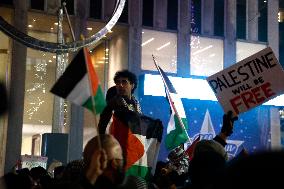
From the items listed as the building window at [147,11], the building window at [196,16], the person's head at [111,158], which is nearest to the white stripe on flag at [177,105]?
the person's head at [111,158]

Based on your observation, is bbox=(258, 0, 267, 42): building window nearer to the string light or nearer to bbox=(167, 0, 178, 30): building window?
bbox=(167, 0, 178, 30): building window

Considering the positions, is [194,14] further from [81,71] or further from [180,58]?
[81,71]

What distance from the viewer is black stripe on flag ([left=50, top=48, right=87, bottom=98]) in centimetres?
338

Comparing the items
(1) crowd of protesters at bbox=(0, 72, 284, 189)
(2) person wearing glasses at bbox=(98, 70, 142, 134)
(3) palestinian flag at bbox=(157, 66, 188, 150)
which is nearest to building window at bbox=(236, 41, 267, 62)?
(3) palestinian flag at bbox=(157, 66, 188, 150)

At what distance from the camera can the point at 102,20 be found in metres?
19.1

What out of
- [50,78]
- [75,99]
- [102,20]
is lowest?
[75,99]

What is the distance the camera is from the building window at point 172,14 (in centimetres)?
2064

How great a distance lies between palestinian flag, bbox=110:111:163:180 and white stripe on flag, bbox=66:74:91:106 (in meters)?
1.83

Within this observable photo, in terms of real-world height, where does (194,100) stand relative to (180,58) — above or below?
below

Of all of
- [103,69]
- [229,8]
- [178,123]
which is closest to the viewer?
[178,123]

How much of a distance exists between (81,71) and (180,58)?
1730cm

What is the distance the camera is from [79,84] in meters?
3.43

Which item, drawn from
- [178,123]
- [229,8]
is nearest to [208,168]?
[178,123]

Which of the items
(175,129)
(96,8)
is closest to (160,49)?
(96,8)
